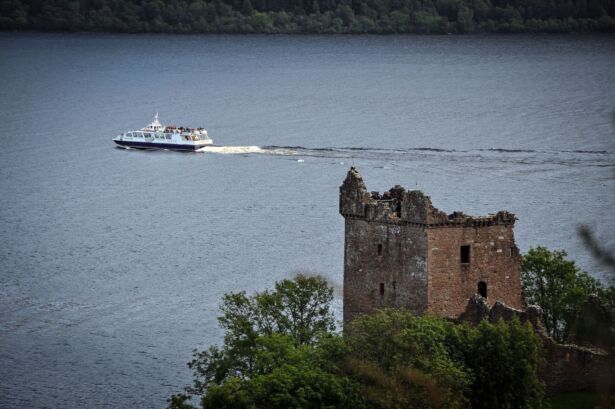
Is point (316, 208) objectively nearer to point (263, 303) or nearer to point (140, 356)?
point (140, 356)

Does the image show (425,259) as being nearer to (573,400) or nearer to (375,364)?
(573,400)

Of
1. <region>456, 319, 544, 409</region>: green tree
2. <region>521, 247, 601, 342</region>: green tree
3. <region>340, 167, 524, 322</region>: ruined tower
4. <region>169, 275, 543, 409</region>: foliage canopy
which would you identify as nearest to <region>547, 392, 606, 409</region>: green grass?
<region>456, 319, 544, 409</region>: green tree

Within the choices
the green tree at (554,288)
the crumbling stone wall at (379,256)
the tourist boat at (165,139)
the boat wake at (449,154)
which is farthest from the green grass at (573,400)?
the tourist boat at (165,139)

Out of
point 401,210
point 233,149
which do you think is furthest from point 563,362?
point 233,149

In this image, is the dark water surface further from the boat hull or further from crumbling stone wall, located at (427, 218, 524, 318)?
crumbling stone wall, located at (427, 218, 524, 318)

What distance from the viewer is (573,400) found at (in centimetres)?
6975

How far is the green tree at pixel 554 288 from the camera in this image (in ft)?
262

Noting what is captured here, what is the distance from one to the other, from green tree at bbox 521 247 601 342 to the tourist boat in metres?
105

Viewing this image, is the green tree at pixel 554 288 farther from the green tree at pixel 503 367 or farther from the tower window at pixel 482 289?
the green tree at pixel 503 367

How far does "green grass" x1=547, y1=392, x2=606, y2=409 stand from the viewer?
68750mm

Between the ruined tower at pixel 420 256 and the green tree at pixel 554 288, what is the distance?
16.1 ft

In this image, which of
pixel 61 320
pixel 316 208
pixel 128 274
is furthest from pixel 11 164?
pixel 61 320

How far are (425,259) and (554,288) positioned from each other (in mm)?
10255

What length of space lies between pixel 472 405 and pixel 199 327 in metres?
35.5
